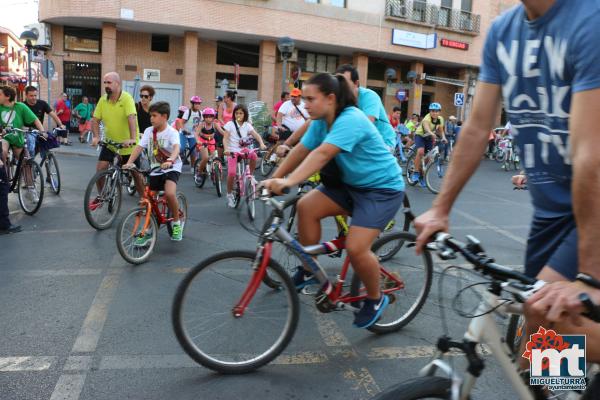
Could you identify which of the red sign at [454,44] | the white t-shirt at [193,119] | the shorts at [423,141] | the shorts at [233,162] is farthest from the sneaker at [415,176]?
the red sign at [454,44]

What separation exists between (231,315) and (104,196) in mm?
4086

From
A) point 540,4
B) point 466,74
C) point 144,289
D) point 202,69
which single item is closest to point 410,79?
point 466,74

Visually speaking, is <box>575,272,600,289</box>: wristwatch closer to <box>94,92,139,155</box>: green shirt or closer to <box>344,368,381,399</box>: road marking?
<box>344,368,381,399</box>: road marking

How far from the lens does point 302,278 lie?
3754 millimetres

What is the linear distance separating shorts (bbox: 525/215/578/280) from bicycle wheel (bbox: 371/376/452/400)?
547 mm

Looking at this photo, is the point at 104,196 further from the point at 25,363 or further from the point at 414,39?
the point at 414,39

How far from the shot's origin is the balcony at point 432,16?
29.1 m

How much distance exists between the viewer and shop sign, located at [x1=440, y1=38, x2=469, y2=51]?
3102cm

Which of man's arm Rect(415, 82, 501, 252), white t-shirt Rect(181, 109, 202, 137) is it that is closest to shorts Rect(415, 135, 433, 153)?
white t-shirt Rect(181, 109, 202, 137)

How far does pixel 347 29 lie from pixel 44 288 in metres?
25.5

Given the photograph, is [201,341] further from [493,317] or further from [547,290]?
[547,290]

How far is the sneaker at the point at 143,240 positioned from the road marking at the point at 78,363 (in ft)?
7.40

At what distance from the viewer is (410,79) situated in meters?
31.1

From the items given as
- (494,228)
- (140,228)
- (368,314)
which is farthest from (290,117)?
(368,314)
